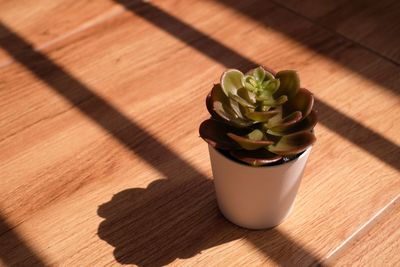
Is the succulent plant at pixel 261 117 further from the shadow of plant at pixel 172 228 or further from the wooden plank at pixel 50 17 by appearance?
the wooden plank at pixel 50 17

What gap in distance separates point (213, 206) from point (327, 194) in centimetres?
17

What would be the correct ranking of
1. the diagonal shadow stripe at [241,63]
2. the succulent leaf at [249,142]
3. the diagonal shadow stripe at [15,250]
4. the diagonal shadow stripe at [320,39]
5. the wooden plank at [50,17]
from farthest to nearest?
the wooden plank at [50,17]
the diagonal shadow stripe at [320,39]
the diagonal shadow stripe at [241,63]
the diagonal shadow stripe at [15,250]
the succulent leaf at [249,142]

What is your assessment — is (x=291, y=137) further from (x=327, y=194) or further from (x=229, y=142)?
(x=327, y=194)

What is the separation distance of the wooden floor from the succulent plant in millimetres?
154

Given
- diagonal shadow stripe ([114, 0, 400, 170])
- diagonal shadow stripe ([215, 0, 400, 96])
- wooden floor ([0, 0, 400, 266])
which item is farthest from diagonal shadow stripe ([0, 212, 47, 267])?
diagonal shadow stripe ([215, 0, 400, 96])

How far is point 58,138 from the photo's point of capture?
959mm

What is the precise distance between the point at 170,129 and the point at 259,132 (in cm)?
29

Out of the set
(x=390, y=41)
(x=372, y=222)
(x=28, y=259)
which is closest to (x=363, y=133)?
(x=372, y=222)

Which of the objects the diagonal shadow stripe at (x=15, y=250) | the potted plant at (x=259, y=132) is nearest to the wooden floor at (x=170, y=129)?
the diagonal shadow stripe at (x=15, y=250)

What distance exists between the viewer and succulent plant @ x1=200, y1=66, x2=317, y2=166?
690mm

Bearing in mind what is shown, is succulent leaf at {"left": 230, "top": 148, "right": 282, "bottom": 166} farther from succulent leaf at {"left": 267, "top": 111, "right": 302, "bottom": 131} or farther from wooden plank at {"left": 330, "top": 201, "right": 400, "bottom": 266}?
wooden plank at {"left": 330, "top": 201, "right": 400, "bottom": 266}

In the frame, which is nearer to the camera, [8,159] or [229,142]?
[229,142]

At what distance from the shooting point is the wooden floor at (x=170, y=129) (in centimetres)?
80

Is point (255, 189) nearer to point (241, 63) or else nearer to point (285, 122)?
point (285, 122)
